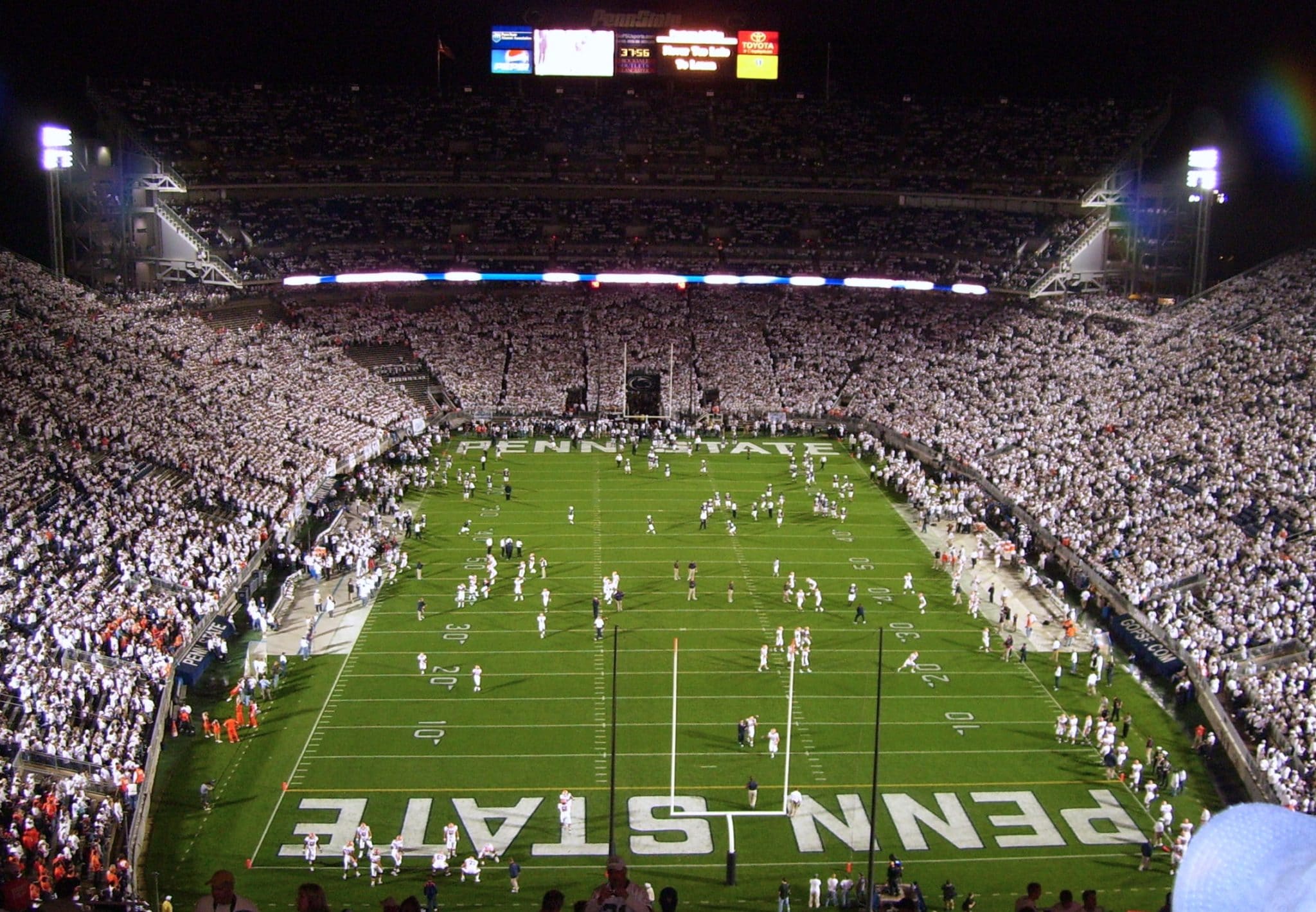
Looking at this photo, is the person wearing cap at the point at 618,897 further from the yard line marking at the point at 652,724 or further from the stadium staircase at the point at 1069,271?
the stadium staircase at the point at 1069,271

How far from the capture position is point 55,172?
51594 millimetres

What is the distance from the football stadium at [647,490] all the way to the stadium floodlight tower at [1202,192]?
8.5 inches

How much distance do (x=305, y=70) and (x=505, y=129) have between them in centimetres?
1072

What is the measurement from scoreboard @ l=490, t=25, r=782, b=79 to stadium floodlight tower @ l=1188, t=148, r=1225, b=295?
20.4m

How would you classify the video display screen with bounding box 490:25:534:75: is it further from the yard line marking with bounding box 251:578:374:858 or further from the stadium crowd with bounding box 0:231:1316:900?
the yard line marking with bounding box 251:578:374:858

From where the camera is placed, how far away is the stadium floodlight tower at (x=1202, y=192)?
185 ft

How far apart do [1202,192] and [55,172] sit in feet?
154

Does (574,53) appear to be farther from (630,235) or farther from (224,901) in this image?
(224,901)

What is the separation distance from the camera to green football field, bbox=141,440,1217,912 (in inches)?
841

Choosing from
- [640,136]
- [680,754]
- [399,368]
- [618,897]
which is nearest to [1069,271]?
[640,136]

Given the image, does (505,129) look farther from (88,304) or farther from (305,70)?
(88,304)

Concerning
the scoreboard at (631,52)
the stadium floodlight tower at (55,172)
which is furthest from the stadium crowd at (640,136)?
the stadium floodlight tower at (55,172)

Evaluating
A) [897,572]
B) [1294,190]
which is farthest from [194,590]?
[1294,190]

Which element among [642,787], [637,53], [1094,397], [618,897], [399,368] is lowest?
[642,787]
